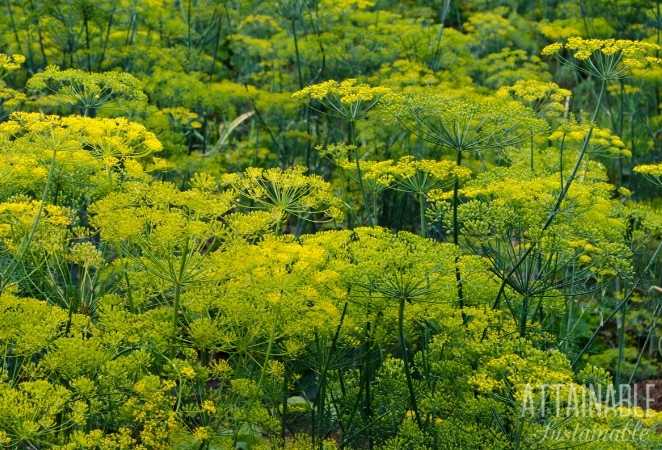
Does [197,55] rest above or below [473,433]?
above

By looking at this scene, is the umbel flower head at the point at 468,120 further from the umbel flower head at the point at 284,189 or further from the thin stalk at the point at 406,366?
the thin stalk at the point at 406,366

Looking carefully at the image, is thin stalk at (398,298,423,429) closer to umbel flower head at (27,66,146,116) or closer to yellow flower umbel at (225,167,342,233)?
yellow flower umbel at (225,167,342,233)

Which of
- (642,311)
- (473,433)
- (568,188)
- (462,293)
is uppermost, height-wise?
(568,188)

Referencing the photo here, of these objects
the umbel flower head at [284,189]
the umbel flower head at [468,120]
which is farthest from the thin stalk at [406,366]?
the umbel flower head at [468,120]

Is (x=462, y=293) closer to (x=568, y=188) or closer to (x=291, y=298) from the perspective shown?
(x=568, y=188)

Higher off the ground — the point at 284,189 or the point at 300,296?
the point at 284,189

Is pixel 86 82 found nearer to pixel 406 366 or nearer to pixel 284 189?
pixel 284 189

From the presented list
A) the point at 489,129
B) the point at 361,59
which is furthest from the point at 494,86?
the point at 489,129

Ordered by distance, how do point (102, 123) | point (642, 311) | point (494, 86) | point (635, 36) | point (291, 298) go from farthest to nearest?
point (635, 36)
point (494, 86)
point (642, 311)
point (102, 123)
point (291, 298)

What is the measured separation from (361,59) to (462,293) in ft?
17.1

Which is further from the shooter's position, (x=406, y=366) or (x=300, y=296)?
(x=406, y=366)

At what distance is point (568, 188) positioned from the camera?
20.4 feet

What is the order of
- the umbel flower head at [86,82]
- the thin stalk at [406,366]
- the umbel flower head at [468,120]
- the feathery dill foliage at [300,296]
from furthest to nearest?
the umbel flower head at [86,82] < the umbel flower head at [468,120] < the thin stalk at [406,366] < the feathery dill foliage at [300,296]

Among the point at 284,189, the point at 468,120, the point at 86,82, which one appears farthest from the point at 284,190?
the point at 86,82
